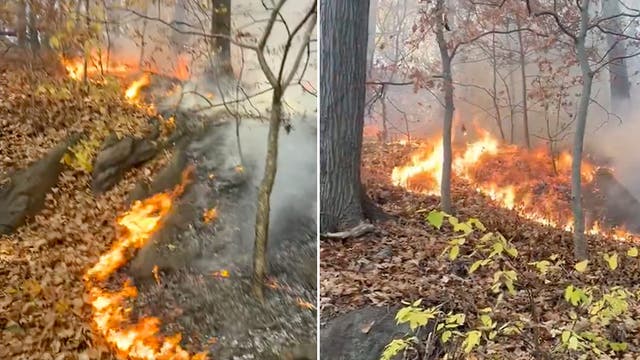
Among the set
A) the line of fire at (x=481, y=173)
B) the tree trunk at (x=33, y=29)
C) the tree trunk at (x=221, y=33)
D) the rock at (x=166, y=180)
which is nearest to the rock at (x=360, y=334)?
the line of fire at (x=481, y=173)

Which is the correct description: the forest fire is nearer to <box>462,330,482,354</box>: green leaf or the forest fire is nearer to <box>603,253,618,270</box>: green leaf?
<box>462,330,482,354</box>: green leaf

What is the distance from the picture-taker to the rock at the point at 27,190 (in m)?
1.66

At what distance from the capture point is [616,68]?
228 cm

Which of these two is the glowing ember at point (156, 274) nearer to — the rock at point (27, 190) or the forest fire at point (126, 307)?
the forest fire at point (126, 307)

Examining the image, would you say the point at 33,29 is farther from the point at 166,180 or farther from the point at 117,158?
the point at 166,180

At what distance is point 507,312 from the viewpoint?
2.30 metres

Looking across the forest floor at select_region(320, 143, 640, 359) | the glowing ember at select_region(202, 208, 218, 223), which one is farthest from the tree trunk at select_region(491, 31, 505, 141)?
the glowing ember at select_region(202, 208, 218, 223)

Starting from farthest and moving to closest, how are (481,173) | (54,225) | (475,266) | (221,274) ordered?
(481,173) < (475,266) < (221,274) < (54,225)

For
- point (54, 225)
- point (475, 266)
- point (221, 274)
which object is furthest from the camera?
point (475, 266)

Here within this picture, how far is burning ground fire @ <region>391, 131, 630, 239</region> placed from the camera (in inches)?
92.4

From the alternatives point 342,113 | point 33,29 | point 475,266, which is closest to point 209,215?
point 33,29

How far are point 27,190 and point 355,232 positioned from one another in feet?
4.04

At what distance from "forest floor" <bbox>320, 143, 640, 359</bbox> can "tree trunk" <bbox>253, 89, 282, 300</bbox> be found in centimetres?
58

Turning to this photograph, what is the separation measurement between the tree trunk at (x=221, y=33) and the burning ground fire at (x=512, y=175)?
942 millimetres
